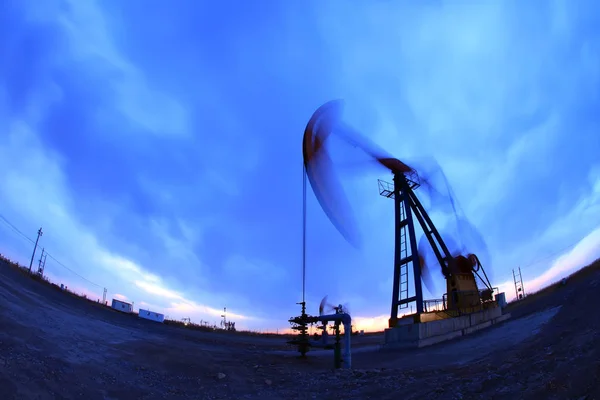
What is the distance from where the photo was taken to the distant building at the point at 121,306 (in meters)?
62.7

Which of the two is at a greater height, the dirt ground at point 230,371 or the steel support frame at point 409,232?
the steel support frame at point 409,232

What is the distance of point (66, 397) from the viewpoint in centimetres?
1078

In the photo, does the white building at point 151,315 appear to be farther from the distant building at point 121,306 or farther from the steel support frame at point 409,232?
the steel support frame at point 409,232

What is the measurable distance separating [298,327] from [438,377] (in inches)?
591

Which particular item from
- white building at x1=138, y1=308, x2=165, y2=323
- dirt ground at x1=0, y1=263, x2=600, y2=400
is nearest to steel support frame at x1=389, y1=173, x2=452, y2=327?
dirt ground at x1=0, y1=263, x2=600, y2=400

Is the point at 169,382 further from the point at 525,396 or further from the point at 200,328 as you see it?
the point at 200,328

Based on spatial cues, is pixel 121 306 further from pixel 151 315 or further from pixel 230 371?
pixel 230 371

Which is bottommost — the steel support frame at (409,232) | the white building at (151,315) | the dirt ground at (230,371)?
the dirt ground at (230,371)

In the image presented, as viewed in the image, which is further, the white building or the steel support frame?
the white building

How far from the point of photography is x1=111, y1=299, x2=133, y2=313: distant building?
6267 cm

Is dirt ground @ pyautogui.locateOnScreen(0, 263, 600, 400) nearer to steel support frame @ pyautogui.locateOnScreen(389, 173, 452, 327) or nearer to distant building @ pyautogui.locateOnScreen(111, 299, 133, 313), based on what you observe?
steel support frame @ pyautogui.locateOnScreen(389, 173, 452, 327)

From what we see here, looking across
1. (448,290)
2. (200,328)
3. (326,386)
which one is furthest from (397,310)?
(200,328)

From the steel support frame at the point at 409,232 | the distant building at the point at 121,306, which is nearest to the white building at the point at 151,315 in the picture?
the distant building at the point at 121,306

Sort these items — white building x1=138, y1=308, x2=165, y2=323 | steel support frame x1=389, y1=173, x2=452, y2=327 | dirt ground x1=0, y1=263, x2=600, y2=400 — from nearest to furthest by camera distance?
dirt ground x1=0, y1=263, x2=600, y2=400 → steel support frame x1=389, y1=173, x2=452, y2=327 → white building x1=138, y1=308, x2=165, y2=323
